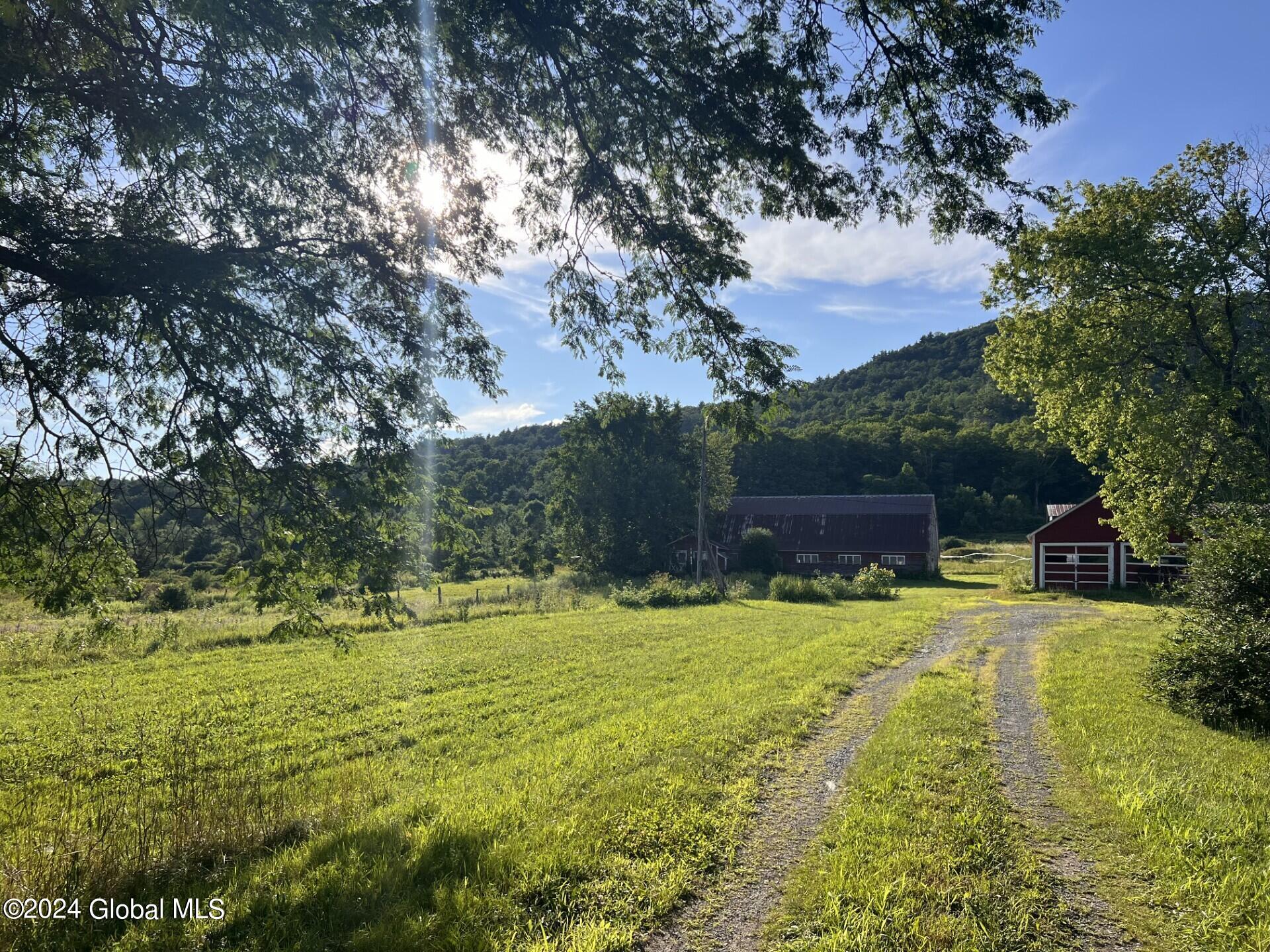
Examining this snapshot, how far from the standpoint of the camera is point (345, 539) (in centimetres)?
683

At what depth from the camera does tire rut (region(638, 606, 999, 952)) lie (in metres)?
3.88

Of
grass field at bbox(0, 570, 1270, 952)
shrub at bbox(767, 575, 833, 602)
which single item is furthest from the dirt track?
shrub at bbox(767, 575, 833, 602)

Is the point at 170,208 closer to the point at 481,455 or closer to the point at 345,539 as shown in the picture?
the point at 345,539

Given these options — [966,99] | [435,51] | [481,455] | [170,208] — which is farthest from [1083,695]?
[481,455]

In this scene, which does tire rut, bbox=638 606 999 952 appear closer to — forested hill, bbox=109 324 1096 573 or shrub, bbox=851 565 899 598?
shrub, bbox=851 565 899 598

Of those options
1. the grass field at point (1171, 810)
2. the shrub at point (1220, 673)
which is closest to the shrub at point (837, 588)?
the grass field at point (1171, 810)

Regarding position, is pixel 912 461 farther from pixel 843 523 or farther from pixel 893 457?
pixel 843 523

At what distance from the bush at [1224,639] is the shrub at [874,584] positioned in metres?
20.7

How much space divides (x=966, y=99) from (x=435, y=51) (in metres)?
5.35

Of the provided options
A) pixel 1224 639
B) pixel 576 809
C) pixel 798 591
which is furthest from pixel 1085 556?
pixel 576 809

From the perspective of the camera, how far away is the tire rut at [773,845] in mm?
3875

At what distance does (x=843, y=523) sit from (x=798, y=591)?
71.3ft

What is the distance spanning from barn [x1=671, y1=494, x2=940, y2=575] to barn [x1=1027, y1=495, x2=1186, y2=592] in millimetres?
12310

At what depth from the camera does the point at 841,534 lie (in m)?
49.0
